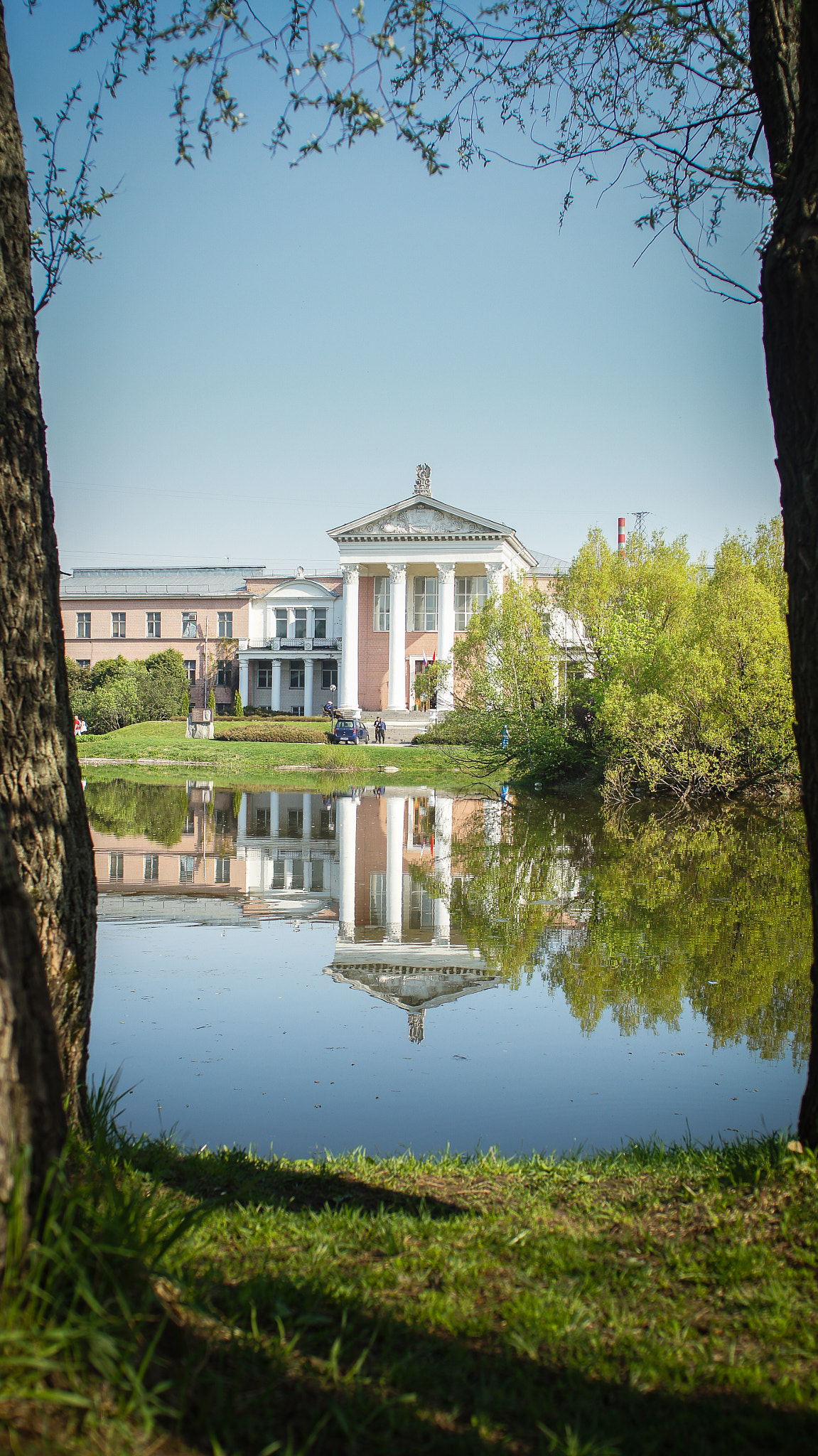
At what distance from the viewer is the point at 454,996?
7086mm

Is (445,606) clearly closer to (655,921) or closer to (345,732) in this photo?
(345,732)

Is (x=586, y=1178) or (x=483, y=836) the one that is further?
(x=483, y=836)

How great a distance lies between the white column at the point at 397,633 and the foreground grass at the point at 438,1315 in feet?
161

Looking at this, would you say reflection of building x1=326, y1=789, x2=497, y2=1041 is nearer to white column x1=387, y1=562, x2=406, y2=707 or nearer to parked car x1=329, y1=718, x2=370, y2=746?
parked car x1=329, y1=718, x2=370, y2=746

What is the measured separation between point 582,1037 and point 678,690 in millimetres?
14253

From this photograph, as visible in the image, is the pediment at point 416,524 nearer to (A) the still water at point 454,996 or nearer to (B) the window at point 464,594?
(B) the window at point 464,594

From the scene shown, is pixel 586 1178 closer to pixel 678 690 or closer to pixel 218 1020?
pixel 218 1020

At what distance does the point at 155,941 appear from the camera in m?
8.86

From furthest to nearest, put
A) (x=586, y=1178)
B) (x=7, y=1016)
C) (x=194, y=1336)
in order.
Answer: (x=586, y=1178), (x=194, y=1336), (x=7, y=1016)

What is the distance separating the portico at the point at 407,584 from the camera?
52.7 m

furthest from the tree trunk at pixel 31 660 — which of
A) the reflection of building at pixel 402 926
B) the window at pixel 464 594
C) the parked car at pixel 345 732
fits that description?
the window at pixel 464 594

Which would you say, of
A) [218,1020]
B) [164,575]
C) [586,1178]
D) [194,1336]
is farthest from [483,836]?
[164,575]

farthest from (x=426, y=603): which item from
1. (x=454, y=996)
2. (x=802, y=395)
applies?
(x=802, y=395)

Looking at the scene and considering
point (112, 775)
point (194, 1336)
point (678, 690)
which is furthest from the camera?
point (112, 775)
